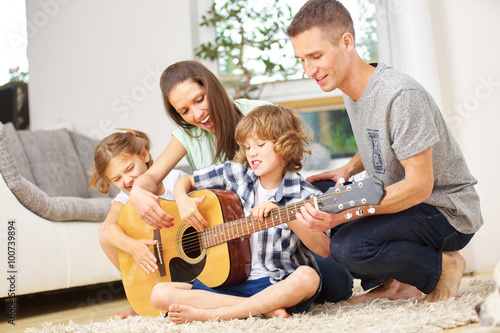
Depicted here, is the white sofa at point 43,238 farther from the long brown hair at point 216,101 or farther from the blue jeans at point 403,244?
the blue jeans at point 403,244

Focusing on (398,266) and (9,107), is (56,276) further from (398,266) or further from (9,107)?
(9,107)

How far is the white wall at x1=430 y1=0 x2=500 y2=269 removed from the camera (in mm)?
2352

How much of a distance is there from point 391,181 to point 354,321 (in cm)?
42

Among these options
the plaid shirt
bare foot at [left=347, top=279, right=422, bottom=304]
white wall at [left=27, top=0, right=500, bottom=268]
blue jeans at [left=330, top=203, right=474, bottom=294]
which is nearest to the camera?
blue jeans at [left=330, top=203, right=474, bottom=294]

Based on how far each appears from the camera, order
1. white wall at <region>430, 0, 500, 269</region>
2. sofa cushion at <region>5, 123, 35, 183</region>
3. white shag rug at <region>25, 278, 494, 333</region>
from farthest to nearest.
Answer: sofa cushion at <region>5, 123, 35, 183</region>
white wall at <region>430, 0, 500, 269</region>
white shag rug at <region>25, 278, 494, 333</region>

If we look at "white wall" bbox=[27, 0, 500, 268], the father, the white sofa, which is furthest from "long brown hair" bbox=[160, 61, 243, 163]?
"white wall" bbox=[27, 0, 500, 268]

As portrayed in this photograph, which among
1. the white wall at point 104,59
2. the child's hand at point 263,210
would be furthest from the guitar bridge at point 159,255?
the white wall at point 104,59

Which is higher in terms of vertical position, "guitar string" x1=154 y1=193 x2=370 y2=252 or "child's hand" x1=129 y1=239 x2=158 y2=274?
"guitar string" x1=154 y1=193 x2=370 y2=252

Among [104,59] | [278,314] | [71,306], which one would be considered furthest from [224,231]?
[104,59]

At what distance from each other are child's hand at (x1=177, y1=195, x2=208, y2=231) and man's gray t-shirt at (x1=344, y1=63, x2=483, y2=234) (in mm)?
515

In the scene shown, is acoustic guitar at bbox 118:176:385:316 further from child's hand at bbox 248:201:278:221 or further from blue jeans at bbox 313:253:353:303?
blue jeans at bbox 313:253:353:303

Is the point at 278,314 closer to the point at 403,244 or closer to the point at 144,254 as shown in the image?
the point at 403,244

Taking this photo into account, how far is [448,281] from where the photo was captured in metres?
1.38

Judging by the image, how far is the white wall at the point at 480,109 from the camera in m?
2.35
